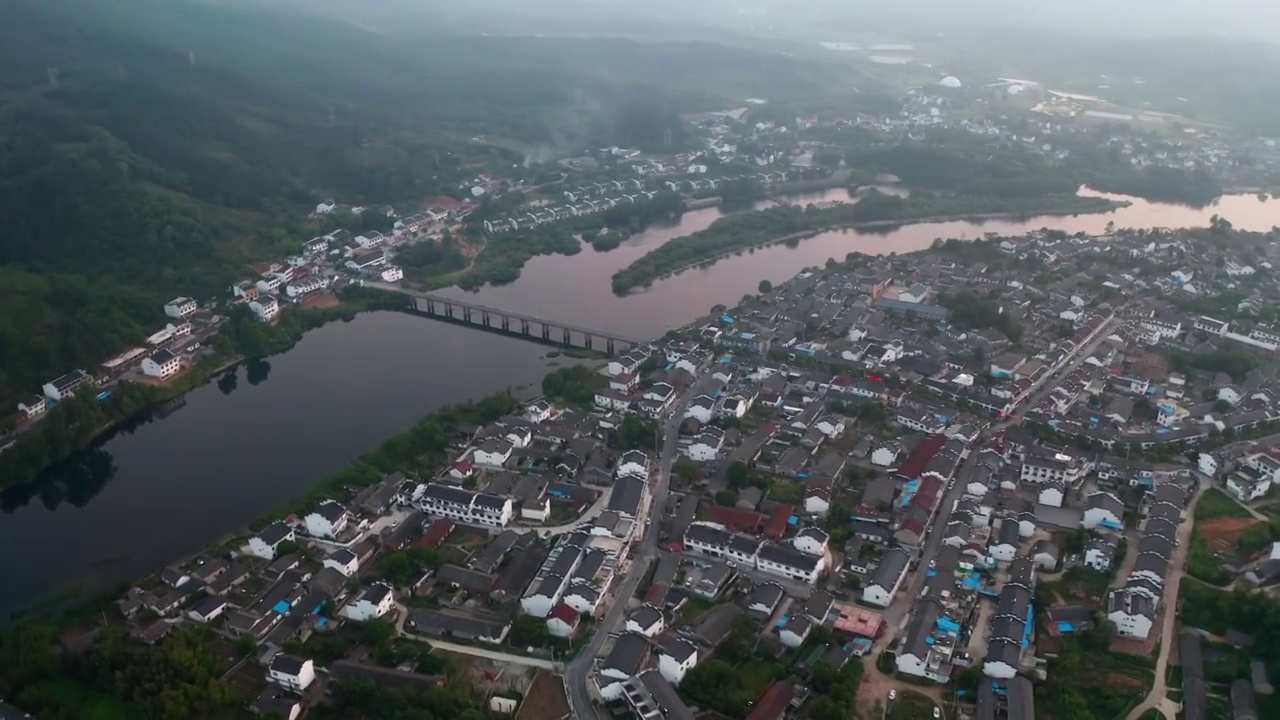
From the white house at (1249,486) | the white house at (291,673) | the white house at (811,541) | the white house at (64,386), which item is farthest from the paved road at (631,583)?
the white house at (64,386)

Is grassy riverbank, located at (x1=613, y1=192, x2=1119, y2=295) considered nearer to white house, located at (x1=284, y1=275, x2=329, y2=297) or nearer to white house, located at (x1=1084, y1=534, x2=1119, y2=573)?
white house, located at (x1=284, y1=275, x2=329, y2=297)

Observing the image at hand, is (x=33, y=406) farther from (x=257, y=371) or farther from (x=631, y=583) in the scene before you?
(x=631, y=583)

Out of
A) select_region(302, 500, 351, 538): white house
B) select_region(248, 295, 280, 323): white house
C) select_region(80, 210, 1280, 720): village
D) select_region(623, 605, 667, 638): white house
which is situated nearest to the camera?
select_region(80, 210, 1280, 720): village

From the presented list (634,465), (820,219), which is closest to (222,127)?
(820,219)

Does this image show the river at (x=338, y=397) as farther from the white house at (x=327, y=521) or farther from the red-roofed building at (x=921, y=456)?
the red-roofed building at (x=921, y=456)

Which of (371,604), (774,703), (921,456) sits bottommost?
(371,604)

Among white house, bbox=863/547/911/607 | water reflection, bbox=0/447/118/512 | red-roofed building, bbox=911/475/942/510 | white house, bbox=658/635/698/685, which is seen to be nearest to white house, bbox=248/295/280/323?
water reflection, bbox=0/447/118/512
